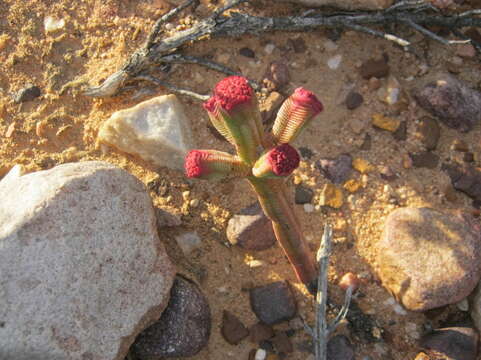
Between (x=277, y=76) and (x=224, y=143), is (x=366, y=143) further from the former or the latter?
(x=224, y=143)

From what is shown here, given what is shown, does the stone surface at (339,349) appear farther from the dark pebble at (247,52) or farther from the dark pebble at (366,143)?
the dark pebble at (247,52)

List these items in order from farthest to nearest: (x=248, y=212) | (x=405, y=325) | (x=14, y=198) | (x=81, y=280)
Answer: (x=248, y=212) → (x=405, y=325) → (x=14, y=198) → (x=81, y=280)

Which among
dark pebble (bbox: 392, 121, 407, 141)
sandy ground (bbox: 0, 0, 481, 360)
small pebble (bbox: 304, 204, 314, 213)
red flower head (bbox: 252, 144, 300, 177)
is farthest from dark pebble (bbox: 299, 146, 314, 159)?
red flower head (bbox: 252, 144, 300, 177)

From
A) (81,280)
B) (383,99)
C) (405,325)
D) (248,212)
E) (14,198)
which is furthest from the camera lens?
(383,99)

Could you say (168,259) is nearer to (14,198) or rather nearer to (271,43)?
(14,198)

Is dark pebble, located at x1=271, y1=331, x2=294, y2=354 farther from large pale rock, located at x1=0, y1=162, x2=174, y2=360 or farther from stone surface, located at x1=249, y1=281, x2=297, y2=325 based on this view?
large pale rock, located at x1=0, y1=162, x2=174, y2=360

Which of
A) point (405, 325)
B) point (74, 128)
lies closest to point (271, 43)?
point (74, 128)

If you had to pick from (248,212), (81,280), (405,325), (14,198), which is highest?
(14,198)
